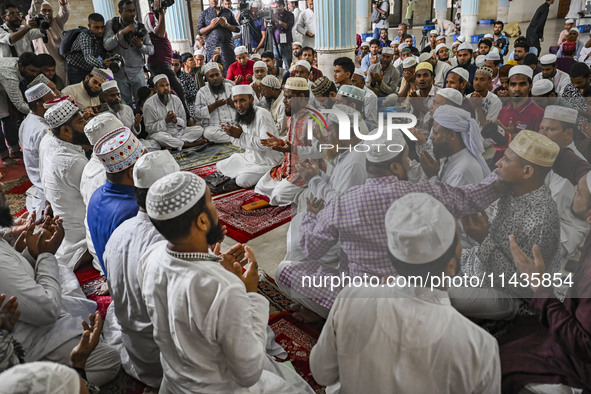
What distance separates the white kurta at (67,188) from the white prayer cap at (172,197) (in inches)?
71.0

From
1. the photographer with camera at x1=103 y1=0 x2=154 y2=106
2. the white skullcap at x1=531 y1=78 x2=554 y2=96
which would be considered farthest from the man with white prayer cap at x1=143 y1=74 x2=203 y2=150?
the white skullcap at x1=531 y1=78 x2=554 y2=96

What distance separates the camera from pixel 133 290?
1742mm

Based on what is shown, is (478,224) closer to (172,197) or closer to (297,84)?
(172,197)

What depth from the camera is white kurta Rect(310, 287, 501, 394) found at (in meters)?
1.15

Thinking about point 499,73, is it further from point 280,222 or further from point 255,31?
point 255,31

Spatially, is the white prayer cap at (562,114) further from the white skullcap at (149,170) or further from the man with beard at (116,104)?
the man with beard at (116,104)

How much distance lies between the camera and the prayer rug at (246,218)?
3.38 m

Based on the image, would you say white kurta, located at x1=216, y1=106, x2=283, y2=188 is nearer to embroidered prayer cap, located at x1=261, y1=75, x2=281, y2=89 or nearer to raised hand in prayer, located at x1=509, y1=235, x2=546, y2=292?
embroidered prayer cap, located at x1=261, y1=75, x2=281, y2=89

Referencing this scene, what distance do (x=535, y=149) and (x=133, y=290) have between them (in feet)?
6.36

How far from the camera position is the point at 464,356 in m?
1.15

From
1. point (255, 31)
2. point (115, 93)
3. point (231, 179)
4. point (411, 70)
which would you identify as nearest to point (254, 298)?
point (231, 179)

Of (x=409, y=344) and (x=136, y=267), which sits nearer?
(x=409, y=344)

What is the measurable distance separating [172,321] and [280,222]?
226 cm

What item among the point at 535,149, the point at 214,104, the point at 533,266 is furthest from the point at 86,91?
the point at 533,266
